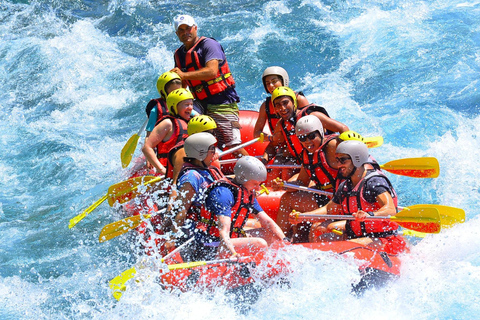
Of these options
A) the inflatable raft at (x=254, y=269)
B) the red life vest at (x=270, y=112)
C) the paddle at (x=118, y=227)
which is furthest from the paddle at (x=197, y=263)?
the red life vest at (x=270, y=112)

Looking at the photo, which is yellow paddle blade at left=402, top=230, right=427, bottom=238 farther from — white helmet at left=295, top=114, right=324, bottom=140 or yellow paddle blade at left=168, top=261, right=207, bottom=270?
yellow paddle blade at left=168, top=261, right=207, bottom=270

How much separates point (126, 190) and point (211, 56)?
1.54 m

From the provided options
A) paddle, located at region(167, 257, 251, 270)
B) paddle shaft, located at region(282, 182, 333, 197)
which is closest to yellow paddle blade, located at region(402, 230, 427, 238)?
paddle shaft, located at region(282, 182, 333, 197)

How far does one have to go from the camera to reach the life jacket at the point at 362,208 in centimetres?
466

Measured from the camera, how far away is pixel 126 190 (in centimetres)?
560

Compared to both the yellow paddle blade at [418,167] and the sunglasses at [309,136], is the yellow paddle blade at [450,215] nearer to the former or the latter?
the yellow paddle blade at [418,167]

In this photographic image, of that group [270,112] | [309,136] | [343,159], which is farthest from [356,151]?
[270,112]

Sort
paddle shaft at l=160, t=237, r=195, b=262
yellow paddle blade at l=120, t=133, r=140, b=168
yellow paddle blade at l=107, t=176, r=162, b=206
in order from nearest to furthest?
paddle shaft at l=160, t=237, r=195, b=262 < yellow paddle blade at l=107, t=176, r=162, b=206 < yellow paddle blade at l=120, t=133, r=140, b=168

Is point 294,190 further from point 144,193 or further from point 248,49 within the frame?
point 248,49

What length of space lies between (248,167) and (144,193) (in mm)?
1553

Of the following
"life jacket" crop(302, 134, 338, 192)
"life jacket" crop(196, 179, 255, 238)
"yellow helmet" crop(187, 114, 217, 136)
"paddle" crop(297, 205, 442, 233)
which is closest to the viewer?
"life jacket" crop(196, 179, 255, 238)

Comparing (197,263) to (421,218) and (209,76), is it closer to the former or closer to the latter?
(421,218)

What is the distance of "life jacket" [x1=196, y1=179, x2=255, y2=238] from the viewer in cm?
441

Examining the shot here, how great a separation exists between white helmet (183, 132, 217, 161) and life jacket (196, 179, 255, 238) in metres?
0.30
